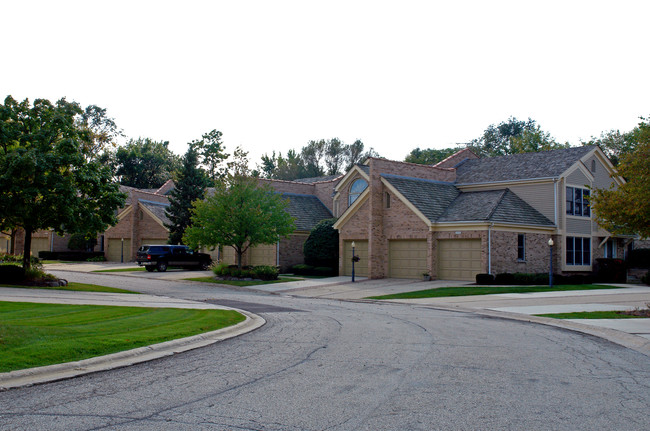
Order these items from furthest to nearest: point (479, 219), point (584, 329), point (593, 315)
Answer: point (479, 219)
point (593, 315)
point (584, 329)

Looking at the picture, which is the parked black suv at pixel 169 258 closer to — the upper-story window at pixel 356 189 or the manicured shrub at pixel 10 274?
the upper-story window at pixel 356 189

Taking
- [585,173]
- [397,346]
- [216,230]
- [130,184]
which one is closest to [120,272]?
[216,230]

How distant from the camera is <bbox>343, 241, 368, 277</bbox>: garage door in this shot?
3533 cm

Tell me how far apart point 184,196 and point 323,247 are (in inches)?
636

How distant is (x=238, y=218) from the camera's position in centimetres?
3328

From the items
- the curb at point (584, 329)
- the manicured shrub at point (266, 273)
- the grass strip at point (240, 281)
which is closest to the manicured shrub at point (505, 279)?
the curb at point (584, 329)

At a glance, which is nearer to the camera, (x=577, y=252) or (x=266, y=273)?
(x=266, y=273)

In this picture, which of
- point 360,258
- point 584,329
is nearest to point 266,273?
point 360,258

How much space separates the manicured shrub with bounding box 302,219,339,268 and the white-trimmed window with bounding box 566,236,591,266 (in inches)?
523

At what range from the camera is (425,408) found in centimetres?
693

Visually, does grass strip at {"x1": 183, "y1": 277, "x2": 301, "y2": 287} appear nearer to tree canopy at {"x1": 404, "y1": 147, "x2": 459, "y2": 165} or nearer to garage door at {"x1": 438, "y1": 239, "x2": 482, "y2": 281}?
garage door at {"x1": 438, "y1": 239, "x2": 482, "y2": 281}

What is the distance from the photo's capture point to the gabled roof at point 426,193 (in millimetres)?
32794

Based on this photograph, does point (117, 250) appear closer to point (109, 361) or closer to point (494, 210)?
point (494, 210)

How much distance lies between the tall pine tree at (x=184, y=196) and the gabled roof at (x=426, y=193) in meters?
19.0
